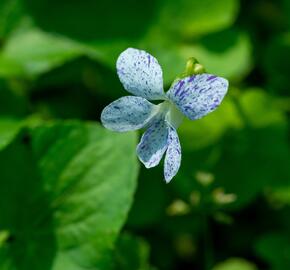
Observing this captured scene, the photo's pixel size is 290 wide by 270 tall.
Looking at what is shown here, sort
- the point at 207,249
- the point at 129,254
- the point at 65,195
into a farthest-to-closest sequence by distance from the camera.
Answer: the point at 207,249 → the point at 129,254 → the point at 65,195

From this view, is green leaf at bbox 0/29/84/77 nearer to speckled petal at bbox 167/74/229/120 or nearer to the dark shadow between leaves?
the dark shadow between leaves

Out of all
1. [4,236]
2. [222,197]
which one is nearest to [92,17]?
[222,197]

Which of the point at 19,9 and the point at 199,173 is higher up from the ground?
the point at 19,9

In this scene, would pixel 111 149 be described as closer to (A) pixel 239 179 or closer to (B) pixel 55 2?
(A) pixel 239 179

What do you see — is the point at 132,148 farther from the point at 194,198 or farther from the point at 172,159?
the point at 172,159

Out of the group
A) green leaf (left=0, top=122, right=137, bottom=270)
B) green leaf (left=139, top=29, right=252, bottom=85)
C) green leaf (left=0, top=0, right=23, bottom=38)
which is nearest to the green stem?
green leaf (left=0, top=122, right=137, bottom=270)

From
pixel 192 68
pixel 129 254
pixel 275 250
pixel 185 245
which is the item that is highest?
pixel 192 68

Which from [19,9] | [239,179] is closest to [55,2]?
[19,9]

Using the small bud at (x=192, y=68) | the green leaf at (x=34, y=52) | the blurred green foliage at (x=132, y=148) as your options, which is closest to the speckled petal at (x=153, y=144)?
the small bud at (x=192, y=68)
